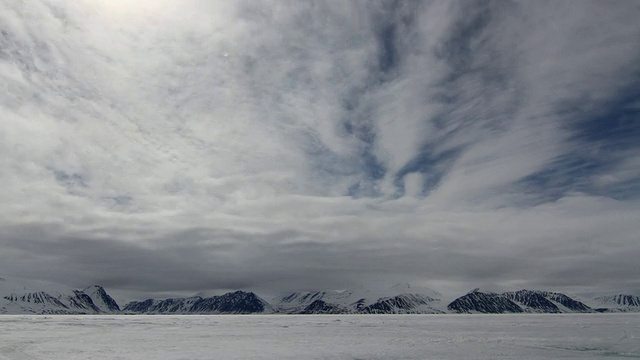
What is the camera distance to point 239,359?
28828 mm

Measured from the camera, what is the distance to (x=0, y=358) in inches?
1120

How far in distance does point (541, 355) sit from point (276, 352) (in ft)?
61.3

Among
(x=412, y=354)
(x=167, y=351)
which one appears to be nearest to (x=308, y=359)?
(x=412, y=354)

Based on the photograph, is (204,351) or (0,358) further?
(204,351)

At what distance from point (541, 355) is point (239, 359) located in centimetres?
2036

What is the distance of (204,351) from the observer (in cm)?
3391

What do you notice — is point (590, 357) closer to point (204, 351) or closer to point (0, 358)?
point (204, 351)

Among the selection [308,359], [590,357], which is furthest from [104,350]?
[590,357]

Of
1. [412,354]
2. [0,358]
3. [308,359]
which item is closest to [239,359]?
[308,359]

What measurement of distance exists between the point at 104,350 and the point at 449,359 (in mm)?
25935

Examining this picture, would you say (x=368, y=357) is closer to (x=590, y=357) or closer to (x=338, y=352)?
(x=338, y=352)

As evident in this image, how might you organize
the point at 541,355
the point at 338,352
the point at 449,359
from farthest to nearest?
the point at 338,352, the point at 541,355, the point at 449,359

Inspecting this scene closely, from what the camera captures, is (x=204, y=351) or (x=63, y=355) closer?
(x=63, y=355)

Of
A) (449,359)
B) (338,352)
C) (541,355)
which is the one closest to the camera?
(449,359)
